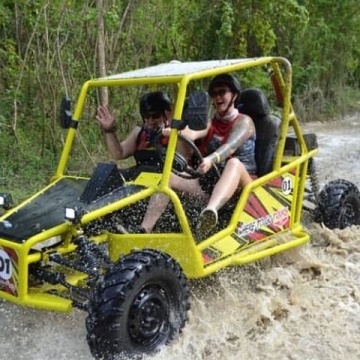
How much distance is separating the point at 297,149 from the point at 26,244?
246 cm

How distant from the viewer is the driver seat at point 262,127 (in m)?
4.66

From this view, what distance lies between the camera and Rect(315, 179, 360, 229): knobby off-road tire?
5297 millimetres

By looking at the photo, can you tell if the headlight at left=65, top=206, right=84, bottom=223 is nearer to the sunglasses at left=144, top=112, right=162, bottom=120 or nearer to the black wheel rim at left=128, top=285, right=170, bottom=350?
the black wheel rim at left=128, top=285, right=170, bottom=350

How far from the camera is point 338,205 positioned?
17.4ft

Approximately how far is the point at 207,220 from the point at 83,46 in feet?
14.7

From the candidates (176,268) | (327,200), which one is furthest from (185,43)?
(176,268)

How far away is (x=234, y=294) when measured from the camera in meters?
4.16

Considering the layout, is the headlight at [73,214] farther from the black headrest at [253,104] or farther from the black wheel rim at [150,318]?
the black headrest at [253,104]

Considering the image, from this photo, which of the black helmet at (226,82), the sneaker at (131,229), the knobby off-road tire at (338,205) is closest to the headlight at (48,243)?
the sneaker at (131,229)

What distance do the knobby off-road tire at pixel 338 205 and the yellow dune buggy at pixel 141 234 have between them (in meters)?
0.52

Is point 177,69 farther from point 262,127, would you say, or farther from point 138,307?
point 138,307

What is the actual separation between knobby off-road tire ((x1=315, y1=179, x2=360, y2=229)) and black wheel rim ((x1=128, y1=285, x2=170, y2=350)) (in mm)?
2265

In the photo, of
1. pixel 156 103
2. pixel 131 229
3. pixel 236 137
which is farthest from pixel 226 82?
pixel 131 229

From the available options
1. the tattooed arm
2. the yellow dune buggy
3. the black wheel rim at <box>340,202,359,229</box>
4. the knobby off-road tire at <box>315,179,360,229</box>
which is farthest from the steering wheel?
the black wheel rim at <box>340,202,359,229</box>
